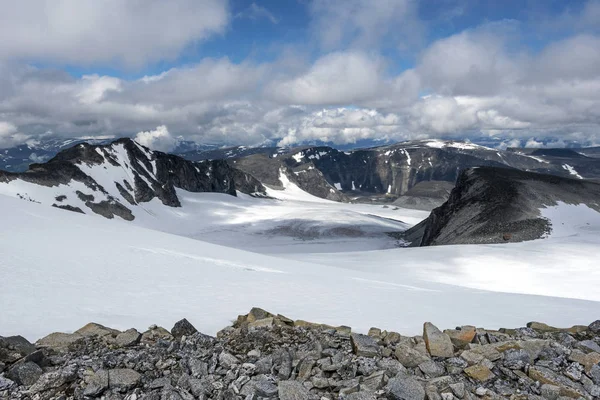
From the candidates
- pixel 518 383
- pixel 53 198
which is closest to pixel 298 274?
pixel 518 383

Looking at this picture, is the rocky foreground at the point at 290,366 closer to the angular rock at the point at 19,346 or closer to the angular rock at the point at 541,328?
the angular rock at the point at 19,346

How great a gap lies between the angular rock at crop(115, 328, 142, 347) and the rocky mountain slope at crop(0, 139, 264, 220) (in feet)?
253

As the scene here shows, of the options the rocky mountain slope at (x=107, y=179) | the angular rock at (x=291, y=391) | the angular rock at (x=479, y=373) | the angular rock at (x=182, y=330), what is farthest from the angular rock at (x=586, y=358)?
the rocky mountain slope at (x=107, y=179)

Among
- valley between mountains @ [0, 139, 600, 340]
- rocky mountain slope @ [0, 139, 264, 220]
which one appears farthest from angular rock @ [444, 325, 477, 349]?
rocky mountain slope @ [0, 139, 264, 220]

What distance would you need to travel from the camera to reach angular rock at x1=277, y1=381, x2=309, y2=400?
567 cm

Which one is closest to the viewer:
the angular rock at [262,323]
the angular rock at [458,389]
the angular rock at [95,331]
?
the angular rock at [458,389]

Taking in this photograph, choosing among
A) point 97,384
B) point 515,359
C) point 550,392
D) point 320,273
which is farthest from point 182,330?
point 320,273

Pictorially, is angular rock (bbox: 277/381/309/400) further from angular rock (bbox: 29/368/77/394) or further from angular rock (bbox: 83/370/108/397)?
angular rock (bbox: 29/368/77/394)

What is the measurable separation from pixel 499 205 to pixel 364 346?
57498 mm

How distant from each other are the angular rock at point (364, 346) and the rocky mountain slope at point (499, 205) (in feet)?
151

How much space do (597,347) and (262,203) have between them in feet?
447

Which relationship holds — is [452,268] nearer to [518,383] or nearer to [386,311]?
[386,311]

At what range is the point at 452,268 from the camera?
28391 millimetres

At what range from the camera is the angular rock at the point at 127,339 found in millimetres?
7366
